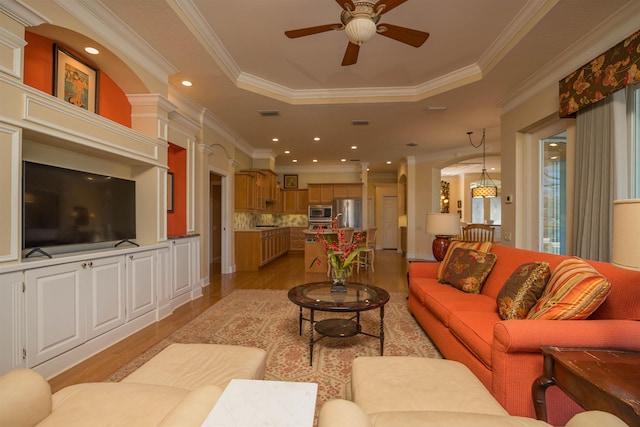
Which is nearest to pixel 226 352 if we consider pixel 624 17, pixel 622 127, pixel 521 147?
pixel 622 127

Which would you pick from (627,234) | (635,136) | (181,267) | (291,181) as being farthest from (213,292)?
(291,181)

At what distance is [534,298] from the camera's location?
1852 millimetres

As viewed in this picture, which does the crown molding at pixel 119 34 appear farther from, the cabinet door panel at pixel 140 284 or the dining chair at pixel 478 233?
the dining chair at pixel 478 233

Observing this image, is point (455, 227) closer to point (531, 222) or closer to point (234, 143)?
point (531, 222)

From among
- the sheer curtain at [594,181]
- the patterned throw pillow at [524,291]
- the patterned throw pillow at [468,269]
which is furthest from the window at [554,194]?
the patterned throw pillow at [524,291]

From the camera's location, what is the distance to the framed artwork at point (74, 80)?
252 cm

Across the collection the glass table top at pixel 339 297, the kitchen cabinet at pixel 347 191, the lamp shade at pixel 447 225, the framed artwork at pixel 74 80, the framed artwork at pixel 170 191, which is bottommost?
the glass table top at pixel 339 297

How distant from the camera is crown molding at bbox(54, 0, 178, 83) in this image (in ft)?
7.74

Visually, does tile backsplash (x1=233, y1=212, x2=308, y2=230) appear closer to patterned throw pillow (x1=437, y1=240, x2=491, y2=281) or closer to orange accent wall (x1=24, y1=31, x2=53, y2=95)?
orange accent wall (x1=24, y1=31, x2=53, y2=95)

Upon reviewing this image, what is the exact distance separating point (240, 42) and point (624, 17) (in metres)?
3.43

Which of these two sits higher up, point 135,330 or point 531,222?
point 531,222

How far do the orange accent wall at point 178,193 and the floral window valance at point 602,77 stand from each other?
4.56m

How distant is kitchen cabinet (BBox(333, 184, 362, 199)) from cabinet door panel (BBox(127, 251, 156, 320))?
6.38 meters

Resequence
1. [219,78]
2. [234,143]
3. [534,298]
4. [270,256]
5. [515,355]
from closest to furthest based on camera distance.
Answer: [515,355] < [534,298] < [219,78] < [234,143] < [270,256]
